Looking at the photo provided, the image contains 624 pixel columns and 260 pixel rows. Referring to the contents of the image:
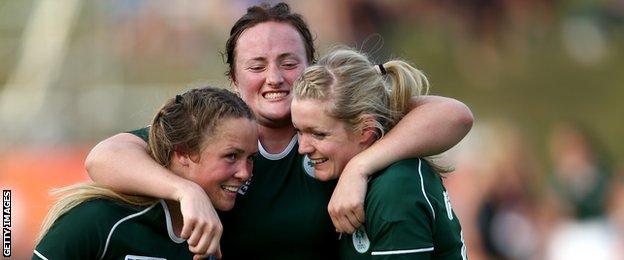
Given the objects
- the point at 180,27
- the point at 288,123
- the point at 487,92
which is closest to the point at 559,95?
the point at 487,92

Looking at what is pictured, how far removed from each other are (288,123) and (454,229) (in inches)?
28.5

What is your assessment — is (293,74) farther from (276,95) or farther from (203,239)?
(203,239)

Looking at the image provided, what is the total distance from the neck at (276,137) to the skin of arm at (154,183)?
0.49 m

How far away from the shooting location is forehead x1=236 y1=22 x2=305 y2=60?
3.46 m

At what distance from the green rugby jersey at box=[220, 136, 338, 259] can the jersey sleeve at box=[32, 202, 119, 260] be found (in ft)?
1.74

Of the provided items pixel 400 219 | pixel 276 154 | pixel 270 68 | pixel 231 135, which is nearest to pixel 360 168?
pixel 400 219

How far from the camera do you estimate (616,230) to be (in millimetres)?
8062

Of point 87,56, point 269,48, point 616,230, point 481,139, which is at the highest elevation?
point 269,48

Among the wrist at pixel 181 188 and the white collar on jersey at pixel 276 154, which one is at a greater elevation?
the wrist at pixel 181 188

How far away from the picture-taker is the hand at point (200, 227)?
2736 mm

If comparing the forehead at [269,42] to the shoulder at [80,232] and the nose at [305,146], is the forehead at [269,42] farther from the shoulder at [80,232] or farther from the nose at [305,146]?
the shoulder at [80,232]

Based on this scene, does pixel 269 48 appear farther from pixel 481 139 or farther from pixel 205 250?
pixel 481 139

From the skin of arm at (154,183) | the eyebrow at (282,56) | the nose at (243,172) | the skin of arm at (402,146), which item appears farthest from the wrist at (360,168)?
the eyebrow at (282,56)

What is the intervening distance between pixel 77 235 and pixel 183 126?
1.44 feet
